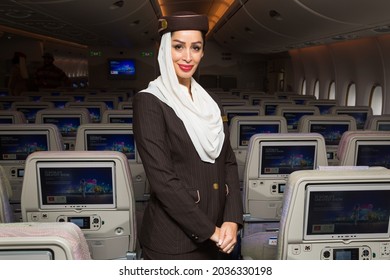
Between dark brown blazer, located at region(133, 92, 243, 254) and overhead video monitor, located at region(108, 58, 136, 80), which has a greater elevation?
overhead video monitor, located at region(108, 58, 136, 80)

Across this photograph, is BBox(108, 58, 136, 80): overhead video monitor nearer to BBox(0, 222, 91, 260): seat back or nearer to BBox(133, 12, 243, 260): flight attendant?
BBox(133, 12, 243, 260): flight attendant

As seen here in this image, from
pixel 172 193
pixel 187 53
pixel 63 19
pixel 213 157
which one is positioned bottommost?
pixel 172 193

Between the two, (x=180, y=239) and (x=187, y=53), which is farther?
(x=180, y=239)

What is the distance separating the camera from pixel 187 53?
166cm

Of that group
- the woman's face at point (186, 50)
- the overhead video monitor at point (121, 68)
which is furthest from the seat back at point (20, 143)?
the overhead video monitor at point (121, 68)

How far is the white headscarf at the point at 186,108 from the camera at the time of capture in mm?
1680

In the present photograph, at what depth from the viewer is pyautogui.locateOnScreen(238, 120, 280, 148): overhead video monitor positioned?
4410mm

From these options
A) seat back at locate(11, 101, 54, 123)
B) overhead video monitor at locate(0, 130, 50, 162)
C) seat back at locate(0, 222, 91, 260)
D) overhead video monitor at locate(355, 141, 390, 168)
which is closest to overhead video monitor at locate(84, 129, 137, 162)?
overhead video monitor at locate(0, 130, 50, 162)

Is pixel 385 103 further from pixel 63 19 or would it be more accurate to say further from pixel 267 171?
pixel 63 19

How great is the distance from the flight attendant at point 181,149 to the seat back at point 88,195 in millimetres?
643

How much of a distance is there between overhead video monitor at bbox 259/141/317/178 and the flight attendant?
152cm
